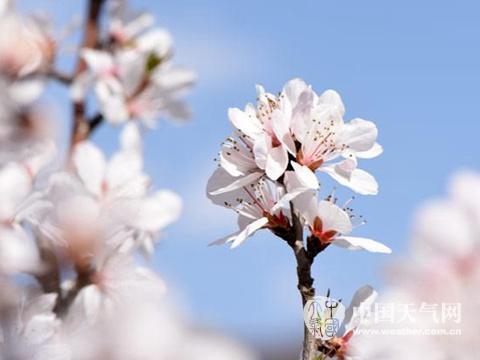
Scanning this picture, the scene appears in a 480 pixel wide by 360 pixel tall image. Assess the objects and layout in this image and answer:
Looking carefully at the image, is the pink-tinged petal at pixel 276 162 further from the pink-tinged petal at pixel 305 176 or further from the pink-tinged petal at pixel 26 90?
the pink-tinged petal at pixel 26 90

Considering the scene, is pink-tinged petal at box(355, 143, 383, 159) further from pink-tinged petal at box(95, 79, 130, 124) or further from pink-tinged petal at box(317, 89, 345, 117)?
pink-tinged petal at box(95, 79, 130, 124)

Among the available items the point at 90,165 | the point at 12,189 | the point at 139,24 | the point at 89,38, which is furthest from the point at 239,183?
the point at 139,24

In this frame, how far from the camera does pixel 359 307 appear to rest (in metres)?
1.48

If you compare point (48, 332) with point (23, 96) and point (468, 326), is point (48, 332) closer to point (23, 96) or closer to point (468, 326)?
point (468, 326)

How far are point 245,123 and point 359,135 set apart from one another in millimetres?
198

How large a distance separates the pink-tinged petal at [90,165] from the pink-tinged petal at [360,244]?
1.19 meters

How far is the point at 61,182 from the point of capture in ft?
7.56

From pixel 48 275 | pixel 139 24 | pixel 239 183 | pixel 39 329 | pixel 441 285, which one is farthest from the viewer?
pixel 139 24

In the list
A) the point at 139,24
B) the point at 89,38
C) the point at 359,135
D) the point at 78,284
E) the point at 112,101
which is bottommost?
the point at 78,284

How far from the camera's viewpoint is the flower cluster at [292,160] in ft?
5.00

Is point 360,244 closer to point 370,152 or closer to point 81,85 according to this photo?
point 370,152

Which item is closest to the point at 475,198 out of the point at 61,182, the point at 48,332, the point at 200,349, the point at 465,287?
the point at 465,287

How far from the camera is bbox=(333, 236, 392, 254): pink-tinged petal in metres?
1.41

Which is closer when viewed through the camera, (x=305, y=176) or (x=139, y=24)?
(x=305, y=176)
